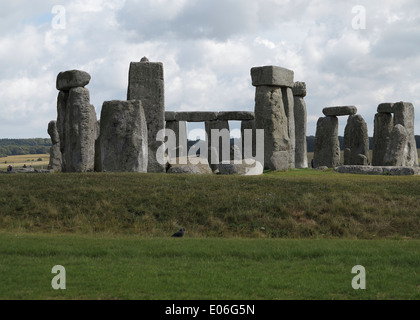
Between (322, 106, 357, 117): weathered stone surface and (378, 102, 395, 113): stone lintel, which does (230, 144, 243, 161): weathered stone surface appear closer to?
(322, 106, 357, 117): weathered stone surface

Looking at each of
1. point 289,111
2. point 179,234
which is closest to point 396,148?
point 289,111

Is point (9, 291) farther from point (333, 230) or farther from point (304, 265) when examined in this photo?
point (333, 230)

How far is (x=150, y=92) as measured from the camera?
2350cm

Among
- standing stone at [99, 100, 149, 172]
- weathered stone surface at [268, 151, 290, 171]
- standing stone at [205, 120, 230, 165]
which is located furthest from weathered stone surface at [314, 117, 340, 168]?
standing stone at [99, 100, 149, 172]

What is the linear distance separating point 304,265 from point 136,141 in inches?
421

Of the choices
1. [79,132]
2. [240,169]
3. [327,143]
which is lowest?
[240,169]

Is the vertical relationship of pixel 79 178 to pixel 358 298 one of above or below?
above

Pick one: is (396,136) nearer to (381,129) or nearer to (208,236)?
(381,129)

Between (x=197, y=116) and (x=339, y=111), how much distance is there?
9.06 metres

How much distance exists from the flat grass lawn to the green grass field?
2 centimetres

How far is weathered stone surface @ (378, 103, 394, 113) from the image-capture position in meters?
33.0

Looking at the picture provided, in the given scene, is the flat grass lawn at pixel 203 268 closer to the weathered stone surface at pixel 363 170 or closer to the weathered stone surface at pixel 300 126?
the weathered stone surface at pixel 363 170

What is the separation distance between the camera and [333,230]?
16516 mm
